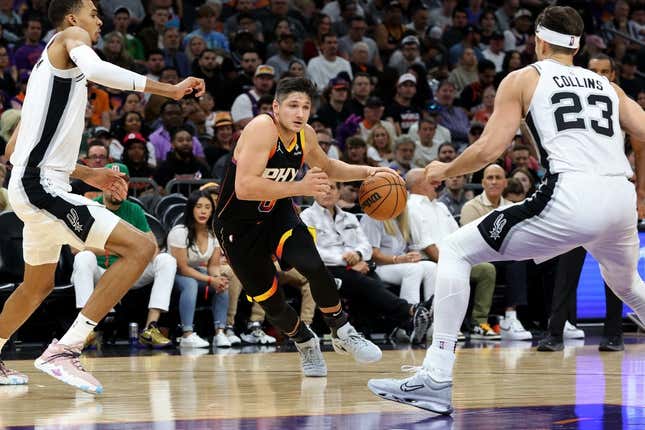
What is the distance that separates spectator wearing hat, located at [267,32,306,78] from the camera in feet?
45.7

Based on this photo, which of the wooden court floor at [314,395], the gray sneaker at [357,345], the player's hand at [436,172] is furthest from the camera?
the gray sneaker at [357,345]

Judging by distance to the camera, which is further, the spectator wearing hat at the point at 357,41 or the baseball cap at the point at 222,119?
the spectator wearing hat at the point at 357,41

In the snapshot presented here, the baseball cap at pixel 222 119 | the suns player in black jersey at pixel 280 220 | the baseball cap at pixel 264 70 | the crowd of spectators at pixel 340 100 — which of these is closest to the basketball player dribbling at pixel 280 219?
the suns player in black jersey at pixel 280 220

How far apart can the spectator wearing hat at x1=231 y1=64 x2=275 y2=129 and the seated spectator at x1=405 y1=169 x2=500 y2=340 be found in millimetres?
2867

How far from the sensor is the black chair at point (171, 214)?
10.2 metres

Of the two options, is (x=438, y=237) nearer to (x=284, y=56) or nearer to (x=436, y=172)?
(x=284, y=56)

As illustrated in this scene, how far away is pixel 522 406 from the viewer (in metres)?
5.29

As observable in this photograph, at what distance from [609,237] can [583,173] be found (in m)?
0.33

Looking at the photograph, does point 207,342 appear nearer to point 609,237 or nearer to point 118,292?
point 118,292

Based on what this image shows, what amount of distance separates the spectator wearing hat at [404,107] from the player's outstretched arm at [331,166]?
6995mm

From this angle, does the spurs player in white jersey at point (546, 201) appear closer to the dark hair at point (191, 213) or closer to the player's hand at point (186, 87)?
the player's hand at point (186, 87)

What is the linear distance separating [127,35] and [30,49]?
4.85 feet

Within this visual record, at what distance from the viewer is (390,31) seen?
16.3m

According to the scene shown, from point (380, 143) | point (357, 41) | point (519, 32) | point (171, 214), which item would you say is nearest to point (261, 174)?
point (171, 214)
